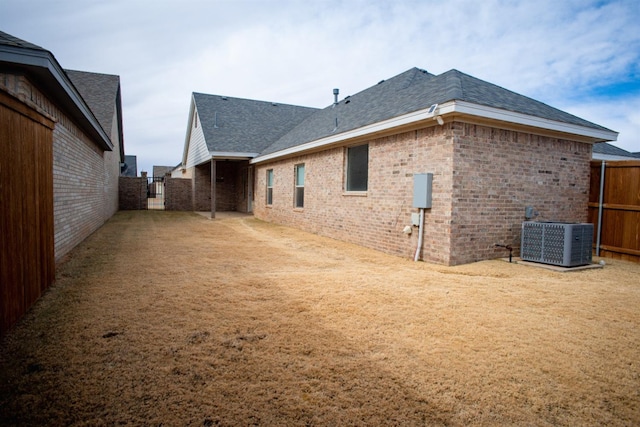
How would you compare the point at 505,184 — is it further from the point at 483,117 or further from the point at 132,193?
the point at 132,193

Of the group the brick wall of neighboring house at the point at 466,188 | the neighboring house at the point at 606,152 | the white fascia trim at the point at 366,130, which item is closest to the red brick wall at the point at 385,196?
the brick wall of neighboring house at the point at 466,188

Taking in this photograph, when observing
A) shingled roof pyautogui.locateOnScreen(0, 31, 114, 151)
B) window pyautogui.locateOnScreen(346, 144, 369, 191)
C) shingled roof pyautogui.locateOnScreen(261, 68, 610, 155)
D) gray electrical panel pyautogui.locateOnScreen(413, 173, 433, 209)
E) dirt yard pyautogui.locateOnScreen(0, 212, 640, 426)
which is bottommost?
dirt yard pyautogui.locateOnScreen(0, 212, 640, 426)

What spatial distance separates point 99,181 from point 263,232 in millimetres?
5660

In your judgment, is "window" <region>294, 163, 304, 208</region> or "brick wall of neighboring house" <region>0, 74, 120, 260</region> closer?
"brick wall of neighboring house" <region>0, 74, 120, 260</region>

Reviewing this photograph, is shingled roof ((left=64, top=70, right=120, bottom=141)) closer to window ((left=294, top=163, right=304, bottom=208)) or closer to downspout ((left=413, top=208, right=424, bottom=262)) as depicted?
window ((left=294, top=163, right=304, bottom=208))

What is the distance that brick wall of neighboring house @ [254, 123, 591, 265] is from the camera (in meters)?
6.12

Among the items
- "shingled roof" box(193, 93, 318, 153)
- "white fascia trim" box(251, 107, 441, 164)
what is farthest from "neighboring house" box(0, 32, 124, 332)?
"shingled roof" box(193, 93, 318, 153)

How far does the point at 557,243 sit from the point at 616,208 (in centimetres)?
231

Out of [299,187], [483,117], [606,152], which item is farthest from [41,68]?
[606,152]

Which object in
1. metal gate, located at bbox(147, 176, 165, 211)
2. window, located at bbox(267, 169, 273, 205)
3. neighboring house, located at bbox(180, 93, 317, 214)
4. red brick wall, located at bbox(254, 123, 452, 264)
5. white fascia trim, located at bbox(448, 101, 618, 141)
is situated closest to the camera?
white fascia trim, located at bbox(448, 101, 618, 141)

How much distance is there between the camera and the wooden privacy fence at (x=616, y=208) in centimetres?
683

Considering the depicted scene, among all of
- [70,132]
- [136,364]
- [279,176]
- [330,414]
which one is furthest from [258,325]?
[279,176]

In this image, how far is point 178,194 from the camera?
20.4m

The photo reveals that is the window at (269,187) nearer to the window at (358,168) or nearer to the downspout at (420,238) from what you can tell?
the window at (358,168)
